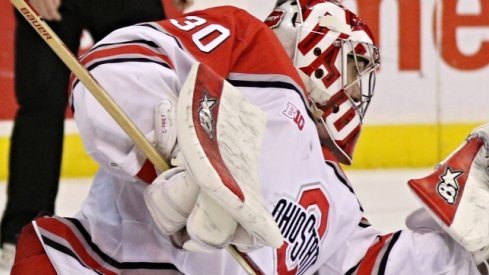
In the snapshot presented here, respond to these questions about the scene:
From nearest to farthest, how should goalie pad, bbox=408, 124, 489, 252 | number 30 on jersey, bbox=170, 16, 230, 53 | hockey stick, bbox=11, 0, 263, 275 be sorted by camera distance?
hockey stick, bbox=11, 0, 263, 275 < number 30 on jersey, bbox=170, 16, 230, 53 < goalie pad, bbox=408, 124, 489, 252

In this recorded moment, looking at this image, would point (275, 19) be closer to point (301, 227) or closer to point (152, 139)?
point (301, 227)

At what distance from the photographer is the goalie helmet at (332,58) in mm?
1668

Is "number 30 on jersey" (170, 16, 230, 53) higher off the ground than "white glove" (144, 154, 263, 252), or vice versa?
"number 30 on jersey" (170, 16, 230, 53)

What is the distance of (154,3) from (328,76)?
39.3 inches

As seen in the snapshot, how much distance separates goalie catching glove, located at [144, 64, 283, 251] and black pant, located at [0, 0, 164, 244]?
4.49 feet

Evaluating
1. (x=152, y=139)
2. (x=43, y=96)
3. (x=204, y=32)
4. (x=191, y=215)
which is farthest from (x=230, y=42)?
(x=43, y=96)

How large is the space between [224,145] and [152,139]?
0.13 meters

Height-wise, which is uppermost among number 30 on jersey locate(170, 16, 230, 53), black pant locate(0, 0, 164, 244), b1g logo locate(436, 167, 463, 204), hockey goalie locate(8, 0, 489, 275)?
number 30 on jersey locate(170, 16, 230, 53)

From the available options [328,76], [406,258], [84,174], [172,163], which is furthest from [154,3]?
[172,163]

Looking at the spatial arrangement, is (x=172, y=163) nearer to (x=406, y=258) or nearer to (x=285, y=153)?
(x=285, y=153)

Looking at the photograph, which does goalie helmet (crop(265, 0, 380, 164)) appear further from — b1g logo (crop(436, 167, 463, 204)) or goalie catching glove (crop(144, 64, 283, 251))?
goalie catching glove (crop(144, 64, 283, 251))

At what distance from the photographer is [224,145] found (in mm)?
1159

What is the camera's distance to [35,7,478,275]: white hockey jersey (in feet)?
4.21

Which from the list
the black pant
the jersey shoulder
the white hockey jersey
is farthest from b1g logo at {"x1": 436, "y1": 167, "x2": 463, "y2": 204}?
the black pant
